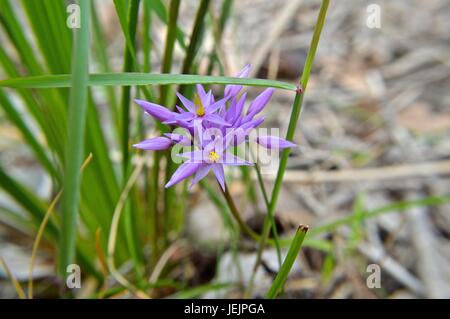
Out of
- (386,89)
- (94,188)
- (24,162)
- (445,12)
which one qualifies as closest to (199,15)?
(94,188)

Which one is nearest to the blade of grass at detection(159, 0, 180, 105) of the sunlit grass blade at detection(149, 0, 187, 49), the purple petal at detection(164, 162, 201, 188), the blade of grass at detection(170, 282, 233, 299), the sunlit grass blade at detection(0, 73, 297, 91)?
the sunlit grass blade at detection(149, 0, 187, 49)

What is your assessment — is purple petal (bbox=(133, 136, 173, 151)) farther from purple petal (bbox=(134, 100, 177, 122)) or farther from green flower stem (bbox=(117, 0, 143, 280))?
green flower stem (bbox=(117, 0, 143, 280))

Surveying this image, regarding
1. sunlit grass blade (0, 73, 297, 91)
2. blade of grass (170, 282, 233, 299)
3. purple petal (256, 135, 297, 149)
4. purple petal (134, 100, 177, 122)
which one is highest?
sunlit grass blade (0, 73, 297, 91)

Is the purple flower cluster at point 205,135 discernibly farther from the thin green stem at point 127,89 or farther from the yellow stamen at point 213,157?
the thin green stem at point 127,89

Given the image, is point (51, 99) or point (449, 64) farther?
point (449, 64)

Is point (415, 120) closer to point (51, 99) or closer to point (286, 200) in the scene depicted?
point (286, 200)

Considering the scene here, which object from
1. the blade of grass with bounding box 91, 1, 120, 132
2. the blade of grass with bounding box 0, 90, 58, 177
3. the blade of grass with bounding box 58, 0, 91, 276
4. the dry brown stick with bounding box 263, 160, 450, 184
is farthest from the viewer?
the dry brown stick with bounding box 263, 160, 450, 184

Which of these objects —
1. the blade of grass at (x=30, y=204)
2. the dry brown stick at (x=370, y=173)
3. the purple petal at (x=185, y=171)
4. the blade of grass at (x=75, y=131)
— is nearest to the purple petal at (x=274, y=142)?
the purple petal at (x=185, y=171)
